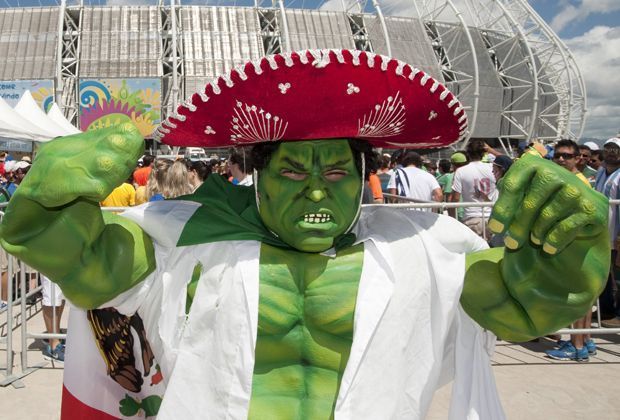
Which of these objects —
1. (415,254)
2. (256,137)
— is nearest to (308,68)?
(256,137)

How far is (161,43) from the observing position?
84.9 ft

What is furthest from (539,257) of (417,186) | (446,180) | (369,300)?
(446,180)

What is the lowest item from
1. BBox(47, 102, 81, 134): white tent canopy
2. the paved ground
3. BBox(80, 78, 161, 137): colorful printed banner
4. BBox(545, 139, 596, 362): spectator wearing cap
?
the paved ground

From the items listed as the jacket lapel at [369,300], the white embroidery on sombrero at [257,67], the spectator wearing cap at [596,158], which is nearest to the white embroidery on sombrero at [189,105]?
the white embroidery on sombrero at [257,67]

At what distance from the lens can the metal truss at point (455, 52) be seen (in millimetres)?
28734

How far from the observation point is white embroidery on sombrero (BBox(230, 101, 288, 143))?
1.60 m

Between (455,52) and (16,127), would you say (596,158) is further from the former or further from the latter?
(455,52)

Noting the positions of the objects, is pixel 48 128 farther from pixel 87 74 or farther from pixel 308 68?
pixel 87 74

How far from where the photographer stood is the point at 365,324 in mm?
1574

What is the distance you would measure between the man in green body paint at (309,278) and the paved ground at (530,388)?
2.31 metres

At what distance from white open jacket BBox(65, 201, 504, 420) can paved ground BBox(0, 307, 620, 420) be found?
224cm

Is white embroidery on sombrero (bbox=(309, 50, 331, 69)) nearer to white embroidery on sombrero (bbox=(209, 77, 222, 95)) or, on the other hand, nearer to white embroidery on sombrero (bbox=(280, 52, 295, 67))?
white embroidery on sombrero (bbox=(280, 52, 295, 67))

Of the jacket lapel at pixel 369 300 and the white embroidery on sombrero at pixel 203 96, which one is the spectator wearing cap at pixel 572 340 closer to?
the jacket lapel at pixel 369 300

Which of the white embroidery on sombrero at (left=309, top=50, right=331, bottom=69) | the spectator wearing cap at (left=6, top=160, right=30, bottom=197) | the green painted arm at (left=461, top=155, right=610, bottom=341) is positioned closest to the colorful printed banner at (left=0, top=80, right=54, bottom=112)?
the spectator wearing cap at (left=6, top=160, right=30, bottom=197)
